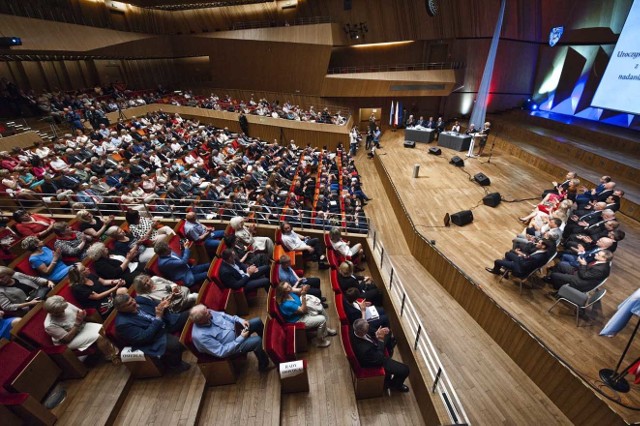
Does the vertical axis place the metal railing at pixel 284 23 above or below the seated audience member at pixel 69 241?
above

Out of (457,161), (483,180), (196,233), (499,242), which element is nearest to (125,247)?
(196,233)

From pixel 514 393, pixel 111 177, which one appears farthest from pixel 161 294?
pixel 111 177

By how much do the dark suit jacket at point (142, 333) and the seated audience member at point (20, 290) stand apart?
0.79 metres

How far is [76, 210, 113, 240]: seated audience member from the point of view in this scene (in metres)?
2.87

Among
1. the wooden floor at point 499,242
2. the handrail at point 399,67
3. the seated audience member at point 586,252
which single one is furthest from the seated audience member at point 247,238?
the handrail at point 399,67

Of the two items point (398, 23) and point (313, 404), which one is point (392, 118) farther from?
point (313, 404)

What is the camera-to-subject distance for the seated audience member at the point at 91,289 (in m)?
2.11

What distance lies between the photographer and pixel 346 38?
404 inches

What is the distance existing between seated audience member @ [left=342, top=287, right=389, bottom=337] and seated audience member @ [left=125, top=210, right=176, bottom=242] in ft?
6.08

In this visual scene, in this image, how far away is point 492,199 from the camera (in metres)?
4.65

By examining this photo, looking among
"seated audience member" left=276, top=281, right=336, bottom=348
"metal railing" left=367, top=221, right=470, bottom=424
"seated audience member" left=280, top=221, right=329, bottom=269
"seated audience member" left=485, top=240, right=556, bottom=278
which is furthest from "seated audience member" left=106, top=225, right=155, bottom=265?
"seated audience member" left=485, top=240, right=556, bottom=278

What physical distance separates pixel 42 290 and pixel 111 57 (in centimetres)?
1182

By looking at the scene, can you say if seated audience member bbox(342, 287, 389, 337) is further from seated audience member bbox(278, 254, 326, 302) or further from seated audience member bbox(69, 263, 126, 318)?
seated audience member bbox(69, 263, 126, 318)

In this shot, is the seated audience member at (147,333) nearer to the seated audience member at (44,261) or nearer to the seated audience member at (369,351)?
the seated audience member at (44,261)
